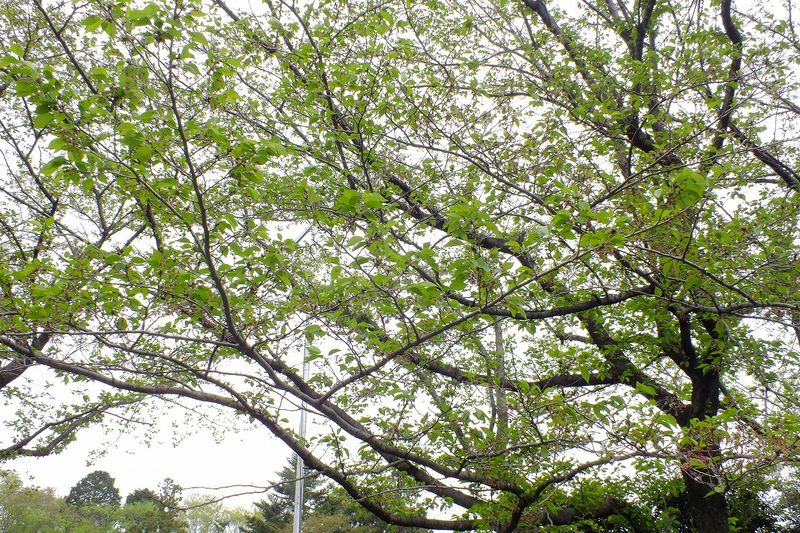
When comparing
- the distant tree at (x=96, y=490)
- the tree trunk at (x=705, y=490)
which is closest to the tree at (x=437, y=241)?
the tree trunk at (x=705, y=490)

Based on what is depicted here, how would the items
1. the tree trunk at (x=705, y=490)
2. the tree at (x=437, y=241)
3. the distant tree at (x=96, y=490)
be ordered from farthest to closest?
the distant tree at (x=96, y=490), the tree trunk at (x=705, y=490), the tree at (x=437, y=241)

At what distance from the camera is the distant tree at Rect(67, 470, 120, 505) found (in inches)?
1430

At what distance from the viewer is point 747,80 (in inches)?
204

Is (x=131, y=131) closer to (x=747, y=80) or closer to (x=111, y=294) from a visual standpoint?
(x=111, y=294)

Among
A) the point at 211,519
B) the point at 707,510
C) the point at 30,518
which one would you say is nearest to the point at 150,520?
the point at 30,518

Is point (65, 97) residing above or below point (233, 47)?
below

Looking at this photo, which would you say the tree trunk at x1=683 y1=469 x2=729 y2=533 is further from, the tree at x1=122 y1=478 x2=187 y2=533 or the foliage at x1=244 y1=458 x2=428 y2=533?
the tree at x1=122 y1=478 x2=187 y2=533

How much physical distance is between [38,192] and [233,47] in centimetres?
442

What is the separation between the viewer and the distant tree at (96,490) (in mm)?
36312

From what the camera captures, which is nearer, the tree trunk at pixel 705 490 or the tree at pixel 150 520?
the tree trunk at pixel 705 490

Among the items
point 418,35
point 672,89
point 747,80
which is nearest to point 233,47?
point 418,35

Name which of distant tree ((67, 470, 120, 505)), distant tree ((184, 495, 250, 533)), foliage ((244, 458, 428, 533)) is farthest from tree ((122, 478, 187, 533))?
distant tree ((67, 470, 120, 505))

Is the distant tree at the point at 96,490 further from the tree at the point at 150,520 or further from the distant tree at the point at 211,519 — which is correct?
the tree at the point at 150,520

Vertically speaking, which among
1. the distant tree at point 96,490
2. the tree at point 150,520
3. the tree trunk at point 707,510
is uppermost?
the distant tree at point 96,490
